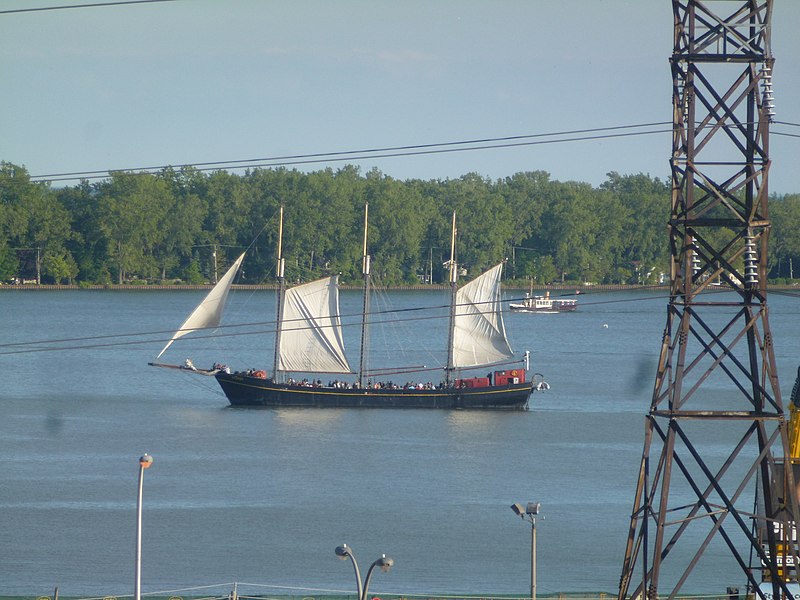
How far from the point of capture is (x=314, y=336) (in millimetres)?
53406

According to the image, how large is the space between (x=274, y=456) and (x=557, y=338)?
5348 cm

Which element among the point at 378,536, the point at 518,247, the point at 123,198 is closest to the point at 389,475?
the point at 378,536

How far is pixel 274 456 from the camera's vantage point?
140 feet

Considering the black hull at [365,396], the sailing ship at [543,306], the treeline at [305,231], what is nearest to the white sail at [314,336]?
the black hull at [365,396]

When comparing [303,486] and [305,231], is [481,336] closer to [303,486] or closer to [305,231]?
[303,486]

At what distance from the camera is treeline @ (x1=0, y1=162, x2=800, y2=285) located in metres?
123

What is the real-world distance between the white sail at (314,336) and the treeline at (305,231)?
6699 centimetres

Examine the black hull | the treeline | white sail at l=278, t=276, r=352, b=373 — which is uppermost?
the treeline

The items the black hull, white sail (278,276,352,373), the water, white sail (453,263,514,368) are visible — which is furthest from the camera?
white sail (453,263,514,368)

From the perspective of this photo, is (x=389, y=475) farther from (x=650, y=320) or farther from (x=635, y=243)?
(x=635, y=243)

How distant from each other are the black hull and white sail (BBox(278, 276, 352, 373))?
1.17 metres

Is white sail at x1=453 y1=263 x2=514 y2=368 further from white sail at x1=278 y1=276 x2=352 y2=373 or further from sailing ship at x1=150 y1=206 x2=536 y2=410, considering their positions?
white sail at x1=278 y1=276 x2=352 y2=373

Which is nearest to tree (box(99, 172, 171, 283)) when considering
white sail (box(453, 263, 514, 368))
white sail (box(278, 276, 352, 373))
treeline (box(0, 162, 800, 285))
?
treeline (box(0, 162, 800, 285))

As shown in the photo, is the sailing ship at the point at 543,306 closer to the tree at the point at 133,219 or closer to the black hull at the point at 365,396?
the tree at the point at 133,219
